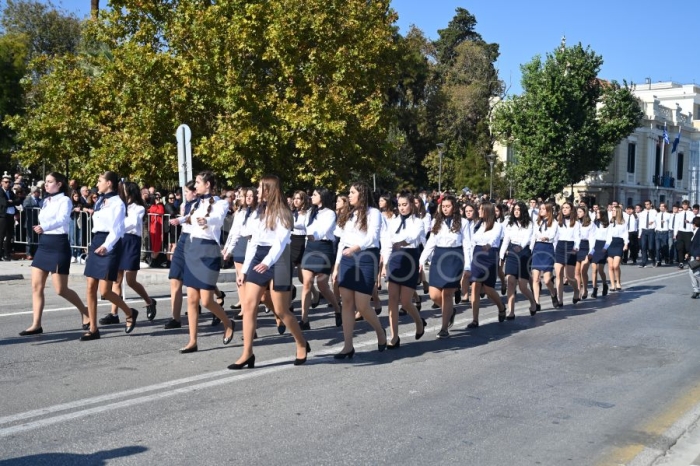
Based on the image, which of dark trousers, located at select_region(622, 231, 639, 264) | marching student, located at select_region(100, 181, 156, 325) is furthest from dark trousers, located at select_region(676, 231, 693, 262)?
marching student, located at select_region(100, 181, 156, 325)

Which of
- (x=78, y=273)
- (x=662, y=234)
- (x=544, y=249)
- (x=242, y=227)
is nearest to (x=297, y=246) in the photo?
(x=242, y=227)

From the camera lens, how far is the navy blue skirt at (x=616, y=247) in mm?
17875

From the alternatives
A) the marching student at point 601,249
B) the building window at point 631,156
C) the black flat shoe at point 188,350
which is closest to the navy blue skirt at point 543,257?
the marching student at point 601,249

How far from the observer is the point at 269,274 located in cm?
769

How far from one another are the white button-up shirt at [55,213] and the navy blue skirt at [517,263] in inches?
263

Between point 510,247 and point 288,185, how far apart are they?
13.5m

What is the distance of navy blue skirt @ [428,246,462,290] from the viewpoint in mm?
10234

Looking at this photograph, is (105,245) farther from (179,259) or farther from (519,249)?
(519,249)

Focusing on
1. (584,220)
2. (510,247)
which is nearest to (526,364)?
(510,247)

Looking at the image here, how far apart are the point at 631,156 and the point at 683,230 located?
38548 mm

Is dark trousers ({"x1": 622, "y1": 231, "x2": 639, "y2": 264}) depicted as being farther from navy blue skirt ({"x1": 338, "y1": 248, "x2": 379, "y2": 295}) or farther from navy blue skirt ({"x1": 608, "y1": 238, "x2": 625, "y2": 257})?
navy blue skirt ({"x1": 338, "y1": 248, "x2": 379, "y2": 295})

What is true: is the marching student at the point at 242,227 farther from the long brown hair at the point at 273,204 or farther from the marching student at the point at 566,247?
the marching student at the point at 566,247

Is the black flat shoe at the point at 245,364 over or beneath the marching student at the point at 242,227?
beneath

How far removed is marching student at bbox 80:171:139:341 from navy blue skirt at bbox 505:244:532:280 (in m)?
6.13
